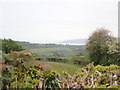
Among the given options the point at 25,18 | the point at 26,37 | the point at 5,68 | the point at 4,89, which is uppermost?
the point at 25,18

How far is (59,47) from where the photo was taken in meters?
6.83

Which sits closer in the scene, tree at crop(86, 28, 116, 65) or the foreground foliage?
the foreground foliage

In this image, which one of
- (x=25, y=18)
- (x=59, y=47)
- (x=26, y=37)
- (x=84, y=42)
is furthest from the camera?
(x=84, y=42)

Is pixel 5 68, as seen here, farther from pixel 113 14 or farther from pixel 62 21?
pixel 113 14

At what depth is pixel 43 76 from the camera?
111 centimetres

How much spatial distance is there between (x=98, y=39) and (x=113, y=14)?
2063 mm

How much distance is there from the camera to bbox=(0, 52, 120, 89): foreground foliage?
94 cm

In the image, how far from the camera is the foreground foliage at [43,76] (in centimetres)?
94

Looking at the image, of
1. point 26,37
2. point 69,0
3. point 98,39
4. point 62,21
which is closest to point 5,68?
point 69,0

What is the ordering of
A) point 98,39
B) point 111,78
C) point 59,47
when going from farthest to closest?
point 98,39, point 59,47, point 111,78

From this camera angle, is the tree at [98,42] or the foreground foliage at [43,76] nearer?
the foreground foliage at [43,76]

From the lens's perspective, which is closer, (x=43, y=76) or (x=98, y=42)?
(x=43, y=76)

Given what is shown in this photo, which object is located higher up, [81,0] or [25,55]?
[81,0]

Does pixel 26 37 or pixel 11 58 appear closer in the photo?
pixel 11 58
